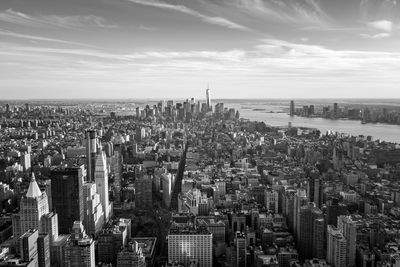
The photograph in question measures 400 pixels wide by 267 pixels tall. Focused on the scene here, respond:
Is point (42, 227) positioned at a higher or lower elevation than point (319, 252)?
higher

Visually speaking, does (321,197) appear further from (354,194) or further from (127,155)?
(127,155)

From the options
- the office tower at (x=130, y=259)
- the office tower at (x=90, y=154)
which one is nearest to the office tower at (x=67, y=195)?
the office tower at (x=90, y=154)

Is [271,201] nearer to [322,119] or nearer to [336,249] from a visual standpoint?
Answer: [336,249]

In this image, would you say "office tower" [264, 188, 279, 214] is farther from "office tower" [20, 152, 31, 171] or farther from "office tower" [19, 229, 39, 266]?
"office tower" [20, 152, 31, 171]

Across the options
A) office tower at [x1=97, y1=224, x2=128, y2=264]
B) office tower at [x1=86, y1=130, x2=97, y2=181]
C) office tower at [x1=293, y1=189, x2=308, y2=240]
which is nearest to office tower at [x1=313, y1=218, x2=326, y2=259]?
office tower at [x1=293, y1=189, x2=308, y2=240]

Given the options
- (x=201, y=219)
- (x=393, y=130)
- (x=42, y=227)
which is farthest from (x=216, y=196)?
(x=393, y=130)

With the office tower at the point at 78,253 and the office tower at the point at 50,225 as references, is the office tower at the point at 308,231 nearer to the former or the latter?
the office tower at the point at 78,253
